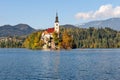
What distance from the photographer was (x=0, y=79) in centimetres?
6194

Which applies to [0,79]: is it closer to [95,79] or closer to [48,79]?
[48,79]

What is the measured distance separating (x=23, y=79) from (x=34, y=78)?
2795 millimetres

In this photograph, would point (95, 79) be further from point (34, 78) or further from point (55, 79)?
point (34, 78)

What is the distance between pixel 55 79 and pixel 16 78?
7.85 meters

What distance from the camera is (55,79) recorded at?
62031mm

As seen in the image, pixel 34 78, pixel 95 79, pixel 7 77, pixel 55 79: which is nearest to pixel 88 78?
pixel 95 79

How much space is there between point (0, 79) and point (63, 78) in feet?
39.8

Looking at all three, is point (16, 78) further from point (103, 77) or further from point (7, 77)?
point (103, 77)

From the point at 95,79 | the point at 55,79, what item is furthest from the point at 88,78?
the point at 55,79

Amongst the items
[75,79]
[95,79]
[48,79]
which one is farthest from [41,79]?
[95,79]

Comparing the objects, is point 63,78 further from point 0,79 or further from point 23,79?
point 0,79

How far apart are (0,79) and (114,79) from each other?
71.2 feet

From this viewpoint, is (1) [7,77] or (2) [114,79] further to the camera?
(1) [7,77]

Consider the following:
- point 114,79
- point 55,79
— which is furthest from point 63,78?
point 114,79
